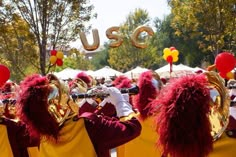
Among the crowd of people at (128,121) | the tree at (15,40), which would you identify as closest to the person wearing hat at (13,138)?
the crowd of people at (128,121)

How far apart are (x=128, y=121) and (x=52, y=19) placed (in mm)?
13888

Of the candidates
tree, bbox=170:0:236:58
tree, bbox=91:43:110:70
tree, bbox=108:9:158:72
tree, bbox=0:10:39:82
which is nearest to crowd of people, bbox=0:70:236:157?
tree, bbox=170:0:236:58

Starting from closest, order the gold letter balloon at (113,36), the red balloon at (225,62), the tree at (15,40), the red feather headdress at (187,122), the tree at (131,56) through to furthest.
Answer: the red feather headdress at (187,122)
the red balloon at (225,62)
the gold letter balloon at (113,36)
the tree at (15,40)
the tree at (131,56)

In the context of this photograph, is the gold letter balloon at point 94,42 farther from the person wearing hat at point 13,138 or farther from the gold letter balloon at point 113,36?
the person wearing hat at point 13,138

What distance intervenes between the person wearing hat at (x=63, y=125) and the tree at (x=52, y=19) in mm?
13623

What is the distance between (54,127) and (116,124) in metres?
0.41

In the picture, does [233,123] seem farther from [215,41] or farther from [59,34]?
[59,34]

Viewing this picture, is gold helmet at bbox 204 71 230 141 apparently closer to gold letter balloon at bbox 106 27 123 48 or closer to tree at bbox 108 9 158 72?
gold letter balloon at bbox 106 27 123 48

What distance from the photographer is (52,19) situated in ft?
53.9

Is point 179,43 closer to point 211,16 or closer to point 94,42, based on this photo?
point 211,16

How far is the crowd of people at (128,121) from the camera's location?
232cm

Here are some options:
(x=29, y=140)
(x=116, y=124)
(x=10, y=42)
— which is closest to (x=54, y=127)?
(x=116, y=124)

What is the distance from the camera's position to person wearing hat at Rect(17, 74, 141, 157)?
284 centimetres

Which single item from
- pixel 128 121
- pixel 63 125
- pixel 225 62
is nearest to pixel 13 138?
pixel 63 125
